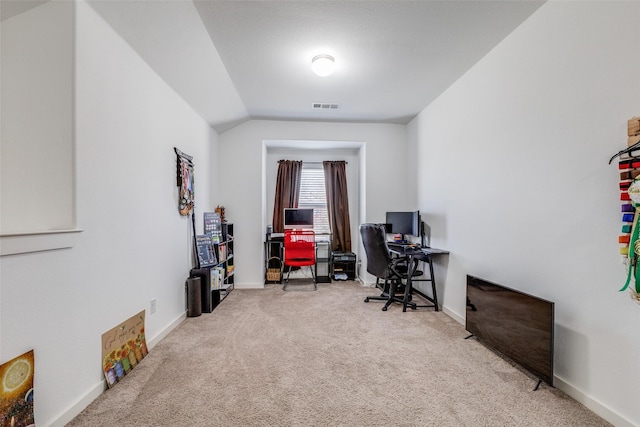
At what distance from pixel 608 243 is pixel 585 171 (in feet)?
1.47

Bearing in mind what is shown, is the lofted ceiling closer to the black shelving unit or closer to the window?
the window

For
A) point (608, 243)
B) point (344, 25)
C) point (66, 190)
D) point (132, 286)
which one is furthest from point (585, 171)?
point (132, 286)

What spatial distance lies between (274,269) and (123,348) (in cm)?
296

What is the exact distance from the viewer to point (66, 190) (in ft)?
5.36

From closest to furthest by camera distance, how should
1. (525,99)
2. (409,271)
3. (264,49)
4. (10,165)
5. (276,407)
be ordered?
1. (10,165)
2. (276,407)
3. (525,99)
4. (264,49)
5. (409,271)

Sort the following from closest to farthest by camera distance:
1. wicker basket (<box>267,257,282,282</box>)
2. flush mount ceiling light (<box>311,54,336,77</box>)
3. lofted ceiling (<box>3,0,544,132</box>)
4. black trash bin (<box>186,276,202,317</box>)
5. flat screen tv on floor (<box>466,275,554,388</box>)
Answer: flat screen tv on floor (<box>466,275,554,388</box>) < lofted ceiling (<box>3,0,544,132</box>) < flush mount ceiling light (<box>311,54,336,77</box>) < black trash bin (<box>186,276,202,317</box>) < wicker basket (<box>267,257,282,282</box>)

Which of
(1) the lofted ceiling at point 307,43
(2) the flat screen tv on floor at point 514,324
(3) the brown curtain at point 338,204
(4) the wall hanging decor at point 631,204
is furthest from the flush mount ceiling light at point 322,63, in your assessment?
(3) the brown curtain at point 338,204

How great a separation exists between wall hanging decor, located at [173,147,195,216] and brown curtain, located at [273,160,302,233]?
200 cm

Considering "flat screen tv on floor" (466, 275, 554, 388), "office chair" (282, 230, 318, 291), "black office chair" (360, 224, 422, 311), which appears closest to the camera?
"flat screen tv on floor" (466, 275, 554, 388)

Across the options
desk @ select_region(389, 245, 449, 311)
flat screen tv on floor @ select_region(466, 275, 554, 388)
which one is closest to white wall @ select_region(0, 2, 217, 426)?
desk @ select_region(389, 245, 449, 311)

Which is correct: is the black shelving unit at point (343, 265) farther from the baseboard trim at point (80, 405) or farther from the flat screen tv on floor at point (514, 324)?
the baseboard trim at point (80, 405)

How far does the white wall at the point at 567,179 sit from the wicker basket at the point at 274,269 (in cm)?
311

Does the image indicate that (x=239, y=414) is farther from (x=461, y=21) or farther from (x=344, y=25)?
(x=461, y=21)

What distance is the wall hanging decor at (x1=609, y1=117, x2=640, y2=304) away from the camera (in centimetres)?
138
